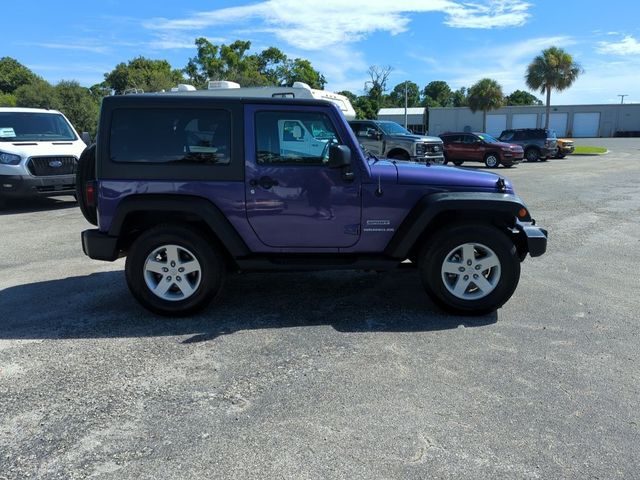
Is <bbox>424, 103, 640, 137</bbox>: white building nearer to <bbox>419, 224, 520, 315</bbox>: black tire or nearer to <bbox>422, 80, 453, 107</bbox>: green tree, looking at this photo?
<bbox>422, 80, 453, 107</bbox>: green tree

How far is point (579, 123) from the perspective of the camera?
2776 inches

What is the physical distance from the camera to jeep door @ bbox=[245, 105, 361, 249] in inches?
179

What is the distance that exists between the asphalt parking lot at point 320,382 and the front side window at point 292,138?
4.74 feet

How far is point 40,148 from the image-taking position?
1098 cm

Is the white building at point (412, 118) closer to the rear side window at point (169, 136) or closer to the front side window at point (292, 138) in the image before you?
the front side window at point (292, 138)

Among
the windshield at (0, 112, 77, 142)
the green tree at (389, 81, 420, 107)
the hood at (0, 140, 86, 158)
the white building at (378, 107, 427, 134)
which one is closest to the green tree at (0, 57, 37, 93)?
the white building at (378, 107, 427, 134)

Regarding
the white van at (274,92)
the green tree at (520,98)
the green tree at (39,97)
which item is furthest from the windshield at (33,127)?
the green tree at (520,98)

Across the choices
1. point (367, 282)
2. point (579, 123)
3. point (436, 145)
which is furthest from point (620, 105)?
point (367, 282)

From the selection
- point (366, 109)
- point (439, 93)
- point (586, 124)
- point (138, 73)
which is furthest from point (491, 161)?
point (439, 93)

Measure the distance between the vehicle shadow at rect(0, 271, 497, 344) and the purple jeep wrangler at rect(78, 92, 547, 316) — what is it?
0.81 ft

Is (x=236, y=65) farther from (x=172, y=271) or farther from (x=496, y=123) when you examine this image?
(x=172, y=271)

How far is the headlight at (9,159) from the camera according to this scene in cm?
1053

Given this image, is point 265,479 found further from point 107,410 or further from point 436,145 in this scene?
point 436,145

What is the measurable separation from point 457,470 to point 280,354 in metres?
1.70
